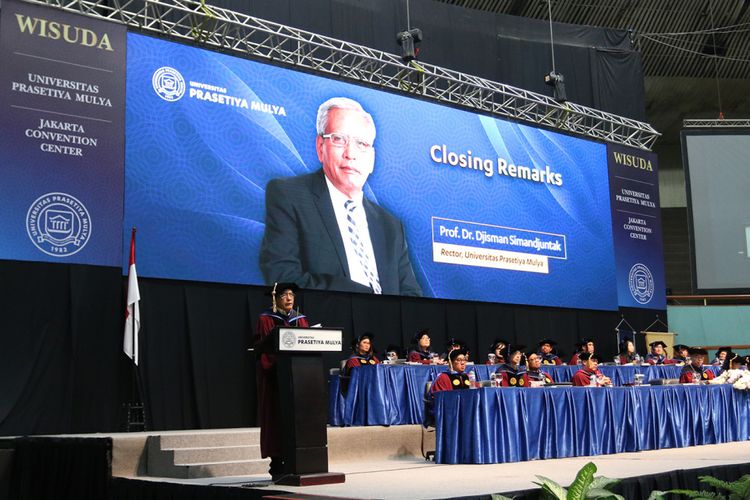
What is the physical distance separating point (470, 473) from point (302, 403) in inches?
66.4

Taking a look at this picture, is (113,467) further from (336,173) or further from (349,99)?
(349,99)

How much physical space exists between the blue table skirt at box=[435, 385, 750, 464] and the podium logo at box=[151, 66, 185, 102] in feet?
15.8

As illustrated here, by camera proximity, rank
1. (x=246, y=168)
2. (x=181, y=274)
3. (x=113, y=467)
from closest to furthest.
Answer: (x=113, y=467), (x=181, y=274), (x=246, y=168)

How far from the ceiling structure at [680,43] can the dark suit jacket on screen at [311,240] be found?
281 inches

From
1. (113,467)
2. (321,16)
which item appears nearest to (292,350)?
(113,467)

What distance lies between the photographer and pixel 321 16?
13484mm

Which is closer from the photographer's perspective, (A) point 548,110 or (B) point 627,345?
(B) point 627,345

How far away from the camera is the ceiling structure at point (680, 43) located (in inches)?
720

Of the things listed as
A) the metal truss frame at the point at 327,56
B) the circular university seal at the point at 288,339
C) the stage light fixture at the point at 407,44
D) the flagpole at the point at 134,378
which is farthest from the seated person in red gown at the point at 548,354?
the circular university seal at the point at 288,339

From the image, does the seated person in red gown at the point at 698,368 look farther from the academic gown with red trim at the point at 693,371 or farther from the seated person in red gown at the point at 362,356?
the seated person in red gown at the point at 362,356

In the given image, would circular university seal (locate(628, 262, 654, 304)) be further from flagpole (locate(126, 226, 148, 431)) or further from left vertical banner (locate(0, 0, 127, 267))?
left vertical banner (locate(0, 0, 127, 267))

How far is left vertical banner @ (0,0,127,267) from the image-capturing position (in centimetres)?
898

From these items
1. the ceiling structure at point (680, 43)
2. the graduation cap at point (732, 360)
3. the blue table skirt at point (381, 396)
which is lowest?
the blue table skirt at point (381, 396)

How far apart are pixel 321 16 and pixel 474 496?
32.6ft
